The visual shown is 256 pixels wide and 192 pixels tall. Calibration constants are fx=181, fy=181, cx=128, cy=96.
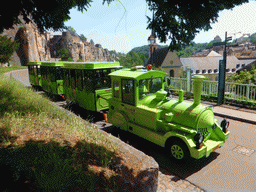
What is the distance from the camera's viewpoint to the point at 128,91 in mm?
6027

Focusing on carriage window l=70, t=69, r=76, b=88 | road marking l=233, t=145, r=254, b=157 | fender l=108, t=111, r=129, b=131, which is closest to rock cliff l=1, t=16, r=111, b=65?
carriage window l=70, t=69, r=76, b=88

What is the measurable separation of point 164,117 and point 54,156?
328 centimetres

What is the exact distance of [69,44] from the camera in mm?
69375

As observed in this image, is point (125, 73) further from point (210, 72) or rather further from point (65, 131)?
point (210, 72)

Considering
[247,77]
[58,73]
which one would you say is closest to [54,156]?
[58,73]

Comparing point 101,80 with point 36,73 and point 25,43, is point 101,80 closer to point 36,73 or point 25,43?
point 36,73

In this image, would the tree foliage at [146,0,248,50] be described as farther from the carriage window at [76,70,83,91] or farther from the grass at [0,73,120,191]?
the carriage window at [76,70,83,91]

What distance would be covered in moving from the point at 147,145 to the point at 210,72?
6457 centimetres

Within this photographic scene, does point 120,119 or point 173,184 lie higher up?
point 120,119

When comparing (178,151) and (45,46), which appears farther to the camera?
(45,46)

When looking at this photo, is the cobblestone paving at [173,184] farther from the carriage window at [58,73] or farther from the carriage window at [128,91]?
the carriage window at [58,73]

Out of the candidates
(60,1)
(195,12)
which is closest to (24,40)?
(60,1)

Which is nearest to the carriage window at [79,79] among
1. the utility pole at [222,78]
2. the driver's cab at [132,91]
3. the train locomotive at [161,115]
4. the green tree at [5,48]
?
the train locomotive at [161,115]

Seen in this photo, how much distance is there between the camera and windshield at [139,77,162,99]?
5.92m
